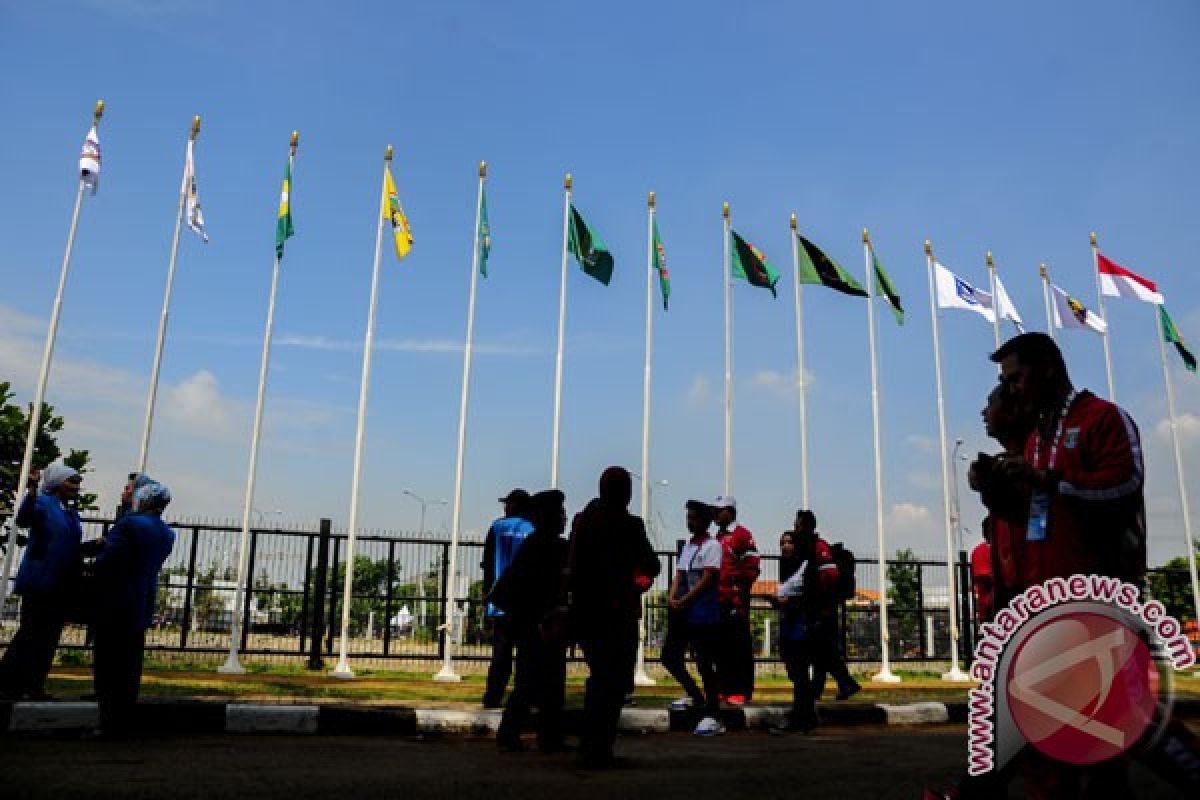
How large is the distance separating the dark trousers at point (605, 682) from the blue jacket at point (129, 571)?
3.27m

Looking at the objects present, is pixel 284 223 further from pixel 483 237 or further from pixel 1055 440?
pixel 1055 440

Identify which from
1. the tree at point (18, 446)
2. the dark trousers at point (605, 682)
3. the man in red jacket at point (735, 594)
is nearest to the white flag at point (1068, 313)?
the man in red jacket at point (735, 594)

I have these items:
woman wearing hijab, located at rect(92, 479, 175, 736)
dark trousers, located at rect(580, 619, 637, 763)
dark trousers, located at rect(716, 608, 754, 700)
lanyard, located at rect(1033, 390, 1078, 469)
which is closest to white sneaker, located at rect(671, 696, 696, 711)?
dark trousers, located at rect(716, 608, 754, 700)

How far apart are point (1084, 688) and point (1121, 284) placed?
19528 mm

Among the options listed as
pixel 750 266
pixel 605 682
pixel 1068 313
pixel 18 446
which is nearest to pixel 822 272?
pixel 750 266

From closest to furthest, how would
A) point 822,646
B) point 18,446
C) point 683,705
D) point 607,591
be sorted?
point 607,591 → point 822,646 → point 683,705 → point 18,446

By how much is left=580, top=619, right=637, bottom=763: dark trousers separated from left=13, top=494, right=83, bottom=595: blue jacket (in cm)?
461

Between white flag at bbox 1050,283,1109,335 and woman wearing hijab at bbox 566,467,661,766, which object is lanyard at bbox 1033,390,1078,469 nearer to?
woman wearing hijab at bbox 566,467,661,766

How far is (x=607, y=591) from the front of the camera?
5.84m

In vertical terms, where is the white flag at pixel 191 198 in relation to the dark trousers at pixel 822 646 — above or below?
above

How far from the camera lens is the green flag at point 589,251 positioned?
1584 cm

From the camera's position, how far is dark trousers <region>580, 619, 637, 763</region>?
217 inches

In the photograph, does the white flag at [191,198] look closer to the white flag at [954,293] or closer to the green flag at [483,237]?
the green flag at [483,237]

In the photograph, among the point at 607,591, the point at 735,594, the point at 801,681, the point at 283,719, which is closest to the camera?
the point at 607,591
